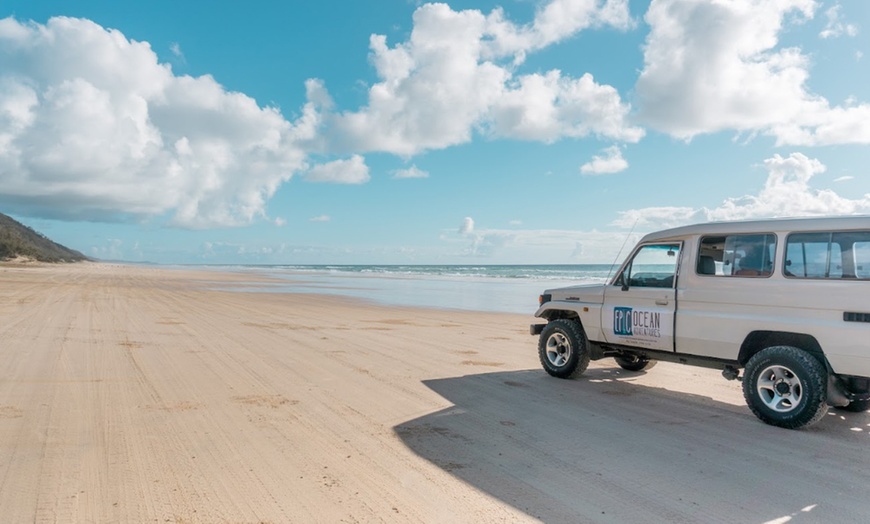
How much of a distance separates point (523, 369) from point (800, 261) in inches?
169

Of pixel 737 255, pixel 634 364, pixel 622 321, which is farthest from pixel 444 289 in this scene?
pixel 737 255

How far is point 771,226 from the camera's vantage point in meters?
6.04

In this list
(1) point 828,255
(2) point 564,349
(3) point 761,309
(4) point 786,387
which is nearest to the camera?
(1) point 828,255

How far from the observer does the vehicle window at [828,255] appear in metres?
5.30

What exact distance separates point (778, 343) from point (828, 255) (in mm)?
1090

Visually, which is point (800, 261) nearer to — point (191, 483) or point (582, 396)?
point (582, 396)

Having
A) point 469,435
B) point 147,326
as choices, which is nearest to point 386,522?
point 469,435

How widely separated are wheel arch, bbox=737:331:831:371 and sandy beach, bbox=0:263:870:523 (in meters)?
0.74

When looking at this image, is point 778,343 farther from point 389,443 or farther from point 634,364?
point 389,443

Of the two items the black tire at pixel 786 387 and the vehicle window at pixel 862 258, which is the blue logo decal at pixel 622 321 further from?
the vehicle window at pixel 862 258

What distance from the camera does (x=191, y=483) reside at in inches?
156

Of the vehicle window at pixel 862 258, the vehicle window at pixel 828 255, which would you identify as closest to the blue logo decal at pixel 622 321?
the vehicle window at pixel 828 255

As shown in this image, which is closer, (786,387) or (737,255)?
(786,387)

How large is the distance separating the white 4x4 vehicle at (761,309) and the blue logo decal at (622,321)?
14 millimetres
